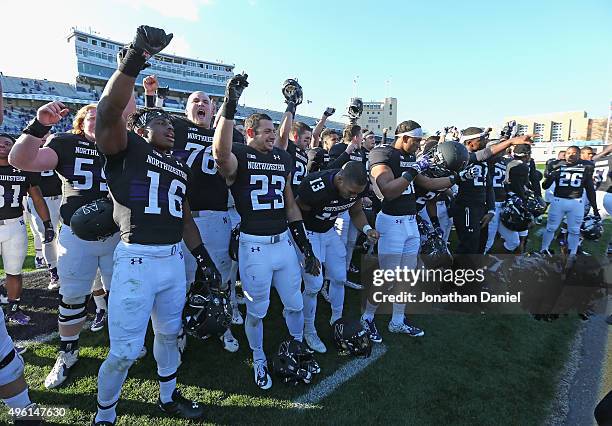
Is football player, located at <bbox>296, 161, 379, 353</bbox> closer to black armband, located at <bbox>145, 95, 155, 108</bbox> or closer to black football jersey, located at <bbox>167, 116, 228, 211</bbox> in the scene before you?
black football jersey, located at <bbox>167, 116, 228, 211</bbox>

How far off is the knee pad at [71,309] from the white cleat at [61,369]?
369mm

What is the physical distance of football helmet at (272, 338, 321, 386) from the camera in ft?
11.9

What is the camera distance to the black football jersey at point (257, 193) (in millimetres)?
3461

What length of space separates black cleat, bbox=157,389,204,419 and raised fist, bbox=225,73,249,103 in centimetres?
268

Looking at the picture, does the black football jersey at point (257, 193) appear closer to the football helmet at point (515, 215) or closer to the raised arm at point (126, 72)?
the raised arm at point (126, 72)

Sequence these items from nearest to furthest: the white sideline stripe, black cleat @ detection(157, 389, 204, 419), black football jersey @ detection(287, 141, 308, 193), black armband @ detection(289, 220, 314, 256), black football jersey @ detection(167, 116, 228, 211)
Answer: black cleat @ detection(157, 389, 204, 419) → the white sideline stripe → black armband @ detection(289, 220, 314, 256) → black football jersey @ detection(167, 116, 228, 211) → black football jersey @ detection(287, 141, 308, 193)

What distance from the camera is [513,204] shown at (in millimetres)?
7812

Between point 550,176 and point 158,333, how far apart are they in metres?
9.21

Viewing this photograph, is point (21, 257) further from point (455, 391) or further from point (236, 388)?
point (455, 391)

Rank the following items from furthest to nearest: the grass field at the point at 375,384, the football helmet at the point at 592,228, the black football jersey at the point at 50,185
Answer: the football helmet at the point at 592,228
the black football jersey at the point at 50,185
the grass field at the point at 375,384

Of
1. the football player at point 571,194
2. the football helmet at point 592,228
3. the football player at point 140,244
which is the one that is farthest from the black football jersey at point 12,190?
the football helmet at point 592,228

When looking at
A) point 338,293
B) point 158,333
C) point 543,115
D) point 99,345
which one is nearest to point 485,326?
point 338,293

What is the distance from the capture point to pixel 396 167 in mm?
4523

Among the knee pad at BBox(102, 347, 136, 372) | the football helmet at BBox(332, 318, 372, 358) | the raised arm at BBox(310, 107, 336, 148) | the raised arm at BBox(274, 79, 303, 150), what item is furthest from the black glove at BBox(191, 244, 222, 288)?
the raised arm at BBox(310, 107, 336, 148)
